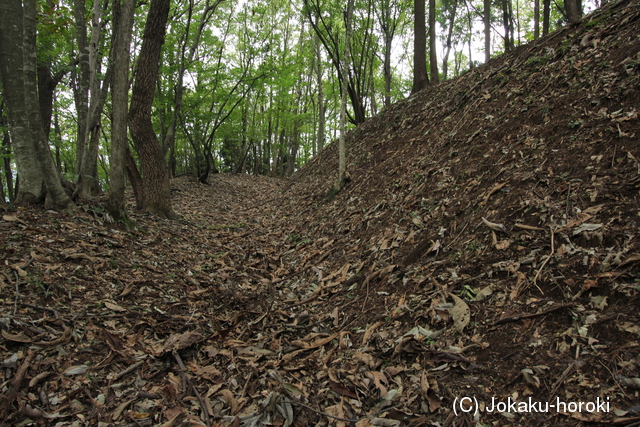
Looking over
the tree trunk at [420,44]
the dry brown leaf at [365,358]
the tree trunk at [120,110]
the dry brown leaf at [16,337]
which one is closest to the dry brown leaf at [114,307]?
the dry brown leaf at [16,337]

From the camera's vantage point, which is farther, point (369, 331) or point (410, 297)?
point (410, 297)

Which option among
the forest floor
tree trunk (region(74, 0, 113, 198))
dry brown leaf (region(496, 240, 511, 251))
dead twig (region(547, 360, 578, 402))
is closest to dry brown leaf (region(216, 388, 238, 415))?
the forest floor

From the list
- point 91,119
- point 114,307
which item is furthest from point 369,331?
point 91,119

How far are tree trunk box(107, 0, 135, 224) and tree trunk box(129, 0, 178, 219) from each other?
1111 mm

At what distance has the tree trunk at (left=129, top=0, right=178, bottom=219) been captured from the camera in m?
7.06

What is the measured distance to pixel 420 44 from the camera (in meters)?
9.73

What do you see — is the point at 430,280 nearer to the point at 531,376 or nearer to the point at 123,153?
the point at 531,376

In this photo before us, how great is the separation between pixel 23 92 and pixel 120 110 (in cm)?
130

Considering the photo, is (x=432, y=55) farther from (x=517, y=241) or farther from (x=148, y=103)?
(x=517, y=241)

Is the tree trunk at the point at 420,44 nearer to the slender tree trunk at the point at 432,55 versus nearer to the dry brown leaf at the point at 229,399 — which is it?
the slender tree trunk at the point at 432,55

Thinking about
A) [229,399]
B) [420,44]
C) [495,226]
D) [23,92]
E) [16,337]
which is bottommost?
[229,399]

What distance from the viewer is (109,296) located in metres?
3.73

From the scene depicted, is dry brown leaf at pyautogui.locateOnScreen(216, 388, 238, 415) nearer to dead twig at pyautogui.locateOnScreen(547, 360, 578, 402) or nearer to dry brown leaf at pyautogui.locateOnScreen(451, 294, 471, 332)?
dry brown leaf at pyautogui.locateOnScreen(451, 294, 471, 332)

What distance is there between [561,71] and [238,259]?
5.98 meters
